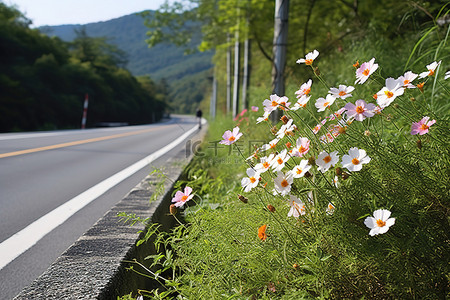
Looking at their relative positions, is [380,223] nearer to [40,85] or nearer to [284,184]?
[284,184]

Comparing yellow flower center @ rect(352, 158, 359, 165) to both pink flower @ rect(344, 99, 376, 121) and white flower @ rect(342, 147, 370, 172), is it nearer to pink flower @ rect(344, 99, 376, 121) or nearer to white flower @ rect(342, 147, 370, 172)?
white flower @ rect(342, 147, 370, 172)

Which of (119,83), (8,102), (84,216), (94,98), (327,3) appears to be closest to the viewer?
(84,216)

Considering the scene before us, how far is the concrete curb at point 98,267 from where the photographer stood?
4.00ft

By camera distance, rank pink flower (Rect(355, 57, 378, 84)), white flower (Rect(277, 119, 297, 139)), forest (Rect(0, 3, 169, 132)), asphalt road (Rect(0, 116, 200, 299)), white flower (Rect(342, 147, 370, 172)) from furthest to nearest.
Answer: forest (Rect(0, 3, 169, 132))
asphalt road (Rect(0, 116, 200, 299))
white flower (Rect(277, 119, 297, 139))
pink flower (Rect(355, 57, 378, 84))
white flower (Rect(342, 147, 370, 172))

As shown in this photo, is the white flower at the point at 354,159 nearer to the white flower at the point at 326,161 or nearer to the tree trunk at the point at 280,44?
the white flower at the point at 326,161

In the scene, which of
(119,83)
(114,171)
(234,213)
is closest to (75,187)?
(114,171)

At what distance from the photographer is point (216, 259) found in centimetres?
146

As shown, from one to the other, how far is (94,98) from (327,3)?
100ft

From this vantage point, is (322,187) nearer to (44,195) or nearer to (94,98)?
(44,195)

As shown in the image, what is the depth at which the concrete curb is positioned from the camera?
1.22 metres

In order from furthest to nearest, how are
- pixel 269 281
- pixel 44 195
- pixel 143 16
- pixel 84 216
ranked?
pixel 143 16, pixel 44 195, pixel 84 216, pixel 269 281

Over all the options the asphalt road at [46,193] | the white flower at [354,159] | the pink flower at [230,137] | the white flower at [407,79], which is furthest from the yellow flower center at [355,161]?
the asphalt road at [46,193]

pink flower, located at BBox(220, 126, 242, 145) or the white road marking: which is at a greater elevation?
pink flower, located at BBox(220, 126, 242, 145)

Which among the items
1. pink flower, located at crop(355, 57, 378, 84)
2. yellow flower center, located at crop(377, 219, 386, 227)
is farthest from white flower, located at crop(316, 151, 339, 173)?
pink flower, located at crop(355, 57, 378, 84)
